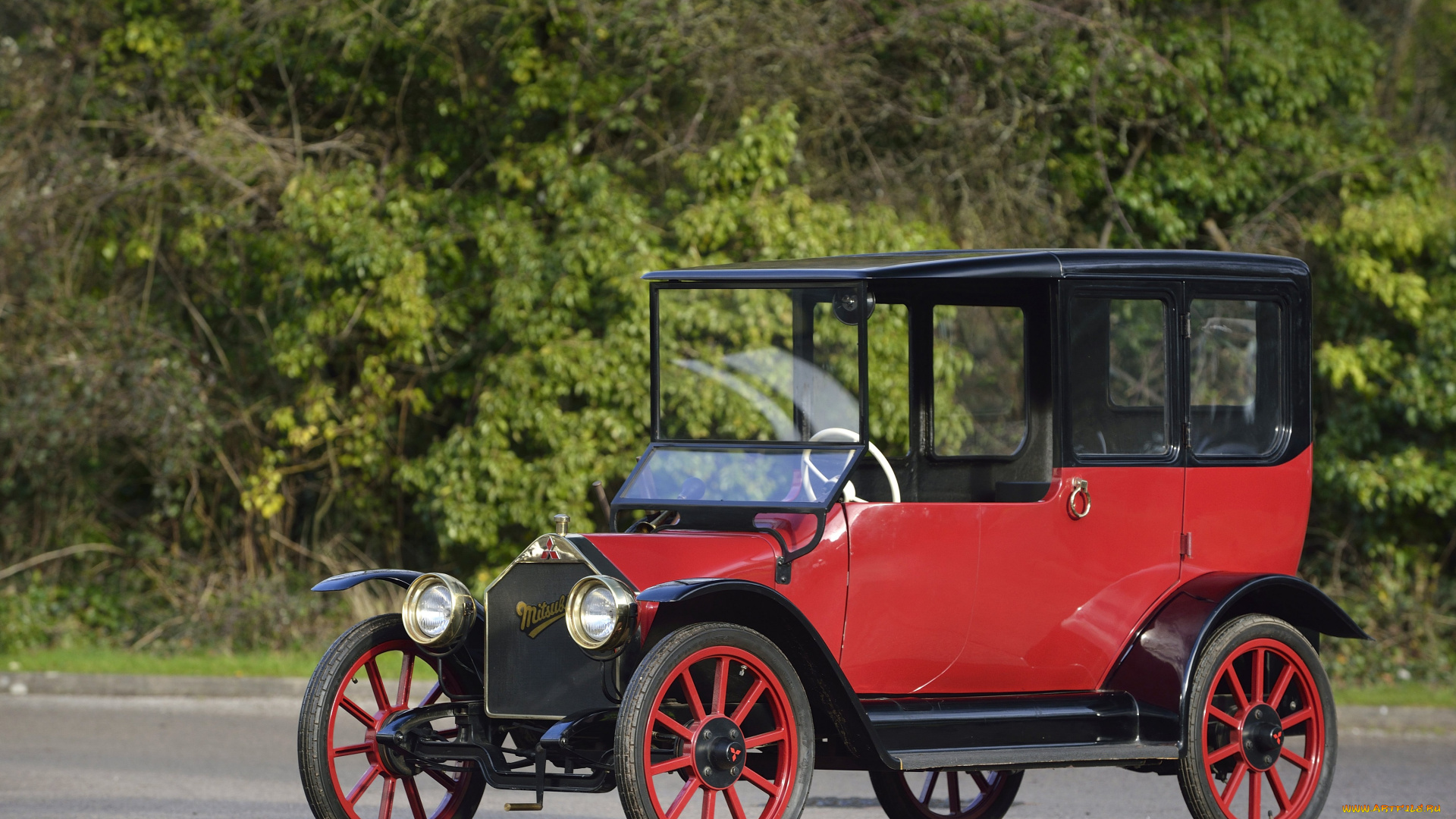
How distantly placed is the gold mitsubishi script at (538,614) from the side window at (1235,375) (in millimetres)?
2616

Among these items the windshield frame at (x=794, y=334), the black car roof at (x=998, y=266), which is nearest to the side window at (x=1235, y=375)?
the black car roof at (x=998, y=266)

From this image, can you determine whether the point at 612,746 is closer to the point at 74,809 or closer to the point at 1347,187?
the point at 74,809

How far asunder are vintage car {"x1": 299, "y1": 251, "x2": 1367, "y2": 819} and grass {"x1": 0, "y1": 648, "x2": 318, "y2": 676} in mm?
5684

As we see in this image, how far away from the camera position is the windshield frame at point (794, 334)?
5.32 meters

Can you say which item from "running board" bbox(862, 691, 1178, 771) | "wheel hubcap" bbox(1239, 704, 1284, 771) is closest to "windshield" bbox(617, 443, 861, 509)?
"running board" bbox(862, 691, 1178, 771)

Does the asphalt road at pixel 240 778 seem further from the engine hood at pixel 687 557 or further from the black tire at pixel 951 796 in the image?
the engine hood at pixel 687 557

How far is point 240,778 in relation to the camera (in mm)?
7660

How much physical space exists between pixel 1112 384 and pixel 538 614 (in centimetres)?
247

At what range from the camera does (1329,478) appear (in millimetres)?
12469

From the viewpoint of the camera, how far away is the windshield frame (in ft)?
17.4

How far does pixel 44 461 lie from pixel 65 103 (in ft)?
10.4

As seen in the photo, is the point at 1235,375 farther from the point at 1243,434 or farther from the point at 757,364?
the point at 757,364

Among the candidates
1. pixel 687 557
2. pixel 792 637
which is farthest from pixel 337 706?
pixel 792 637

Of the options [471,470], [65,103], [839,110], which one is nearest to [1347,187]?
[839,110]
